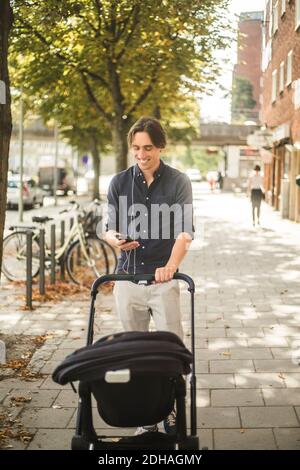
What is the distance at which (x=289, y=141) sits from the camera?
25.1 meters

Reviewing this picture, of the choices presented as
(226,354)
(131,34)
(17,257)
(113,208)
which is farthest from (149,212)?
(131,34)

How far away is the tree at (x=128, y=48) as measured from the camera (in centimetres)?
1023

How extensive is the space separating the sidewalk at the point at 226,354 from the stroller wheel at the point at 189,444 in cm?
104

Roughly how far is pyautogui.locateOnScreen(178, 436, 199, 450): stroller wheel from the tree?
6.35m

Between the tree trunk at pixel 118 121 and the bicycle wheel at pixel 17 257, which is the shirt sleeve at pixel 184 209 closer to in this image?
the bicycle wheel at pixel 17 257

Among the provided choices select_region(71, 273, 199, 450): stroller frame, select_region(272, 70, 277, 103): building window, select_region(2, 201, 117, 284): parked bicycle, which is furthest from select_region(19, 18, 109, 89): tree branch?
select_region(272, 70, 277, 103): building window

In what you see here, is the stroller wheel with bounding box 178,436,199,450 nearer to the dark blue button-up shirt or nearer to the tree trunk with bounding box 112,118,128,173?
the dark blue button-up shirt

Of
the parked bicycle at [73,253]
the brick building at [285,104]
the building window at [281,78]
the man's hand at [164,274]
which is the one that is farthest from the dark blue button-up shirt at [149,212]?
the building window at [281,78]

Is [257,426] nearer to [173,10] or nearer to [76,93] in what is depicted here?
[173,10]

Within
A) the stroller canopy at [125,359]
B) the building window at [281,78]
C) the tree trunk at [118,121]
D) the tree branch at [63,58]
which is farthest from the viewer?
the building window at [281,78]

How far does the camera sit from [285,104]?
1046 inches

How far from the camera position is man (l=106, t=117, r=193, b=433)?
4.06m

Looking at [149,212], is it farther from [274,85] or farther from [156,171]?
[274,85]
